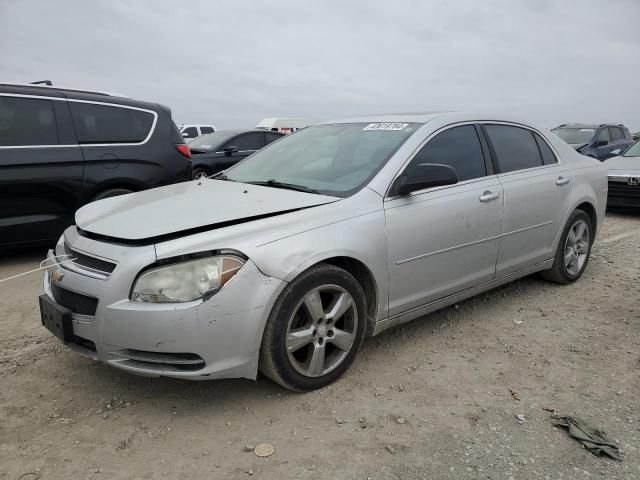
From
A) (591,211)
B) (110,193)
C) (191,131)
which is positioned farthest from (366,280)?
(191,131)

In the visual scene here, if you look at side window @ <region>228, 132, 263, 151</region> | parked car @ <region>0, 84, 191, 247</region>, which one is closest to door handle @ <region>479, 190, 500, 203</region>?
parked car @ <region>0, 84, 191, 247</region>

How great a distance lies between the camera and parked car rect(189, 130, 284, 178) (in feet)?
35.1

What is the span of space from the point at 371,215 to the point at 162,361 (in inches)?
54.8

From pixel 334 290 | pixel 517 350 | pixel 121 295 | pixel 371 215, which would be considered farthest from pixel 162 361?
pixel 517 350

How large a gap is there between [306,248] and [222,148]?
8.70m

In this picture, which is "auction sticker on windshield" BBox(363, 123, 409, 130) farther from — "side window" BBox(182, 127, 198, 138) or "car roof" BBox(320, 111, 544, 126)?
"side window" BBox(182, 127, 198, 138)

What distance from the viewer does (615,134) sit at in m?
15.6

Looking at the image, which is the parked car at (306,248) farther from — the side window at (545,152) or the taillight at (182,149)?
the taillight at (182,149)

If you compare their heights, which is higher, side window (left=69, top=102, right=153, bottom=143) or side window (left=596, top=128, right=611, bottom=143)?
side window (left=69, top=102, right=153, bottom=143)

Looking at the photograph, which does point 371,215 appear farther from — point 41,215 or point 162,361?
point 41,215

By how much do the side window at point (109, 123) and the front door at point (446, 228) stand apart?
3.79 metres

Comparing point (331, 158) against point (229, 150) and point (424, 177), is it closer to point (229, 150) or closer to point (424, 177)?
point (424, 177)

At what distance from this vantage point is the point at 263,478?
232 centimetres

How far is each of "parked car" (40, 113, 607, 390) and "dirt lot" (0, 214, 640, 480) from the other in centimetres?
27
